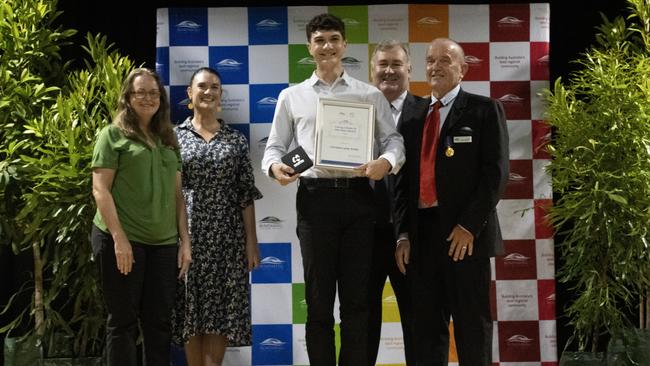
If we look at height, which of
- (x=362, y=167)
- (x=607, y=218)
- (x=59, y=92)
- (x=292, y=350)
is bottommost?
(x=292, y=350)

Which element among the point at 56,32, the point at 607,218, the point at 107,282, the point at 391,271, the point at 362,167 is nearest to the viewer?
the point at 362,167

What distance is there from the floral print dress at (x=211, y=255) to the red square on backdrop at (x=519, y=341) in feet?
5.10

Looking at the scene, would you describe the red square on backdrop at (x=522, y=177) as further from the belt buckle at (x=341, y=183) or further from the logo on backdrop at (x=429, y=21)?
the belt buckle at (x=341, y=183)

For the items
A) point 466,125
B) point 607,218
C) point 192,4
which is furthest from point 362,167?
point 192,4

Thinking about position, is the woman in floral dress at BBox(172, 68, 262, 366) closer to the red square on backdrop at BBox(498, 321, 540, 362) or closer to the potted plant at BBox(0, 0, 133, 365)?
the potted plant at BBox(0, 0, 133, 365)

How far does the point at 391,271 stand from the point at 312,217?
0.65m

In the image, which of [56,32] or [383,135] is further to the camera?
[56,32]

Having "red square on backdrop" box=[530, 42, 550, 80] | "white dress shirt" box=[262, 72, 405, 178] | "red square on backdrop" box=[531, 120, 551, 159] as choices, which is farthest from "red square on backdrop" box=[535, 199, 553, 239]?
"white dress shirt" box=[262, 72, 405, 178]

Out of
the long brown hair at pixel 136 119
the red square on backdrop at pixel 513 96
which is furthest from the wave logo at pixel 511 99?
the long brown hair at pixel 136 119

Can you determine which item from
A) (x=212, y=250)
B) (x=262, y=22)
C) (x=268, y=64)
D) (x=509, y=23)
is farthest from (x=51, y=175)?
(x=509, y=23)

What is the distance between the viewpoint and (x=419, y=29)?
15.5 ft

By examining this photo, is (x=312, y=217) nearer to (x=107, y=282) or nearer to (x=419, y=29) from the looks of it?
(x=107, y=282)

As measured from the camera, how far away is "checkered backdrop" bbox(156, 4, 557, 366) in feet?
15.4

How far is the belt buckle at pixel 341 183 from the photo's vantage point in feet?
11.0
